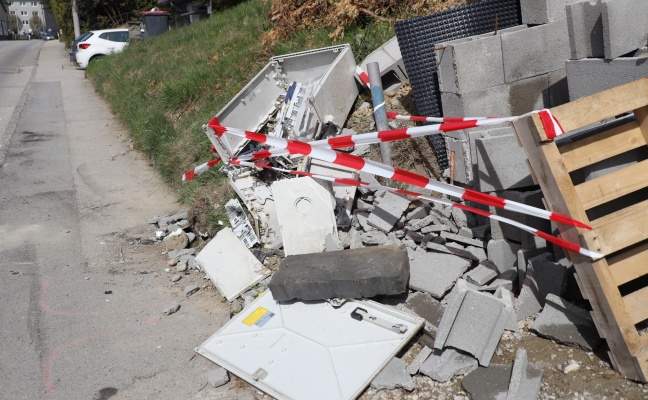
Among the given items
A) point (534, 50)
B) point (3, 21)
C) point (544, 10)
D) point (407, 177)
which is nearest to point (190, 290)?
point (407, 177)

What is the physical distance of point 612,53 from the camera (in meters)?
5.05

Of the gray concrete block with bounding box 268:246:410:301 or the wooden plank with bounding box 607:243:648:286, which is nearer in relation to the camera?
the wooden plank with bounding box 607:243:648:286

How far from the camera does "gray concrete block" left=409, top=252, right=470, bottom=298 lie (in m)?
4.86

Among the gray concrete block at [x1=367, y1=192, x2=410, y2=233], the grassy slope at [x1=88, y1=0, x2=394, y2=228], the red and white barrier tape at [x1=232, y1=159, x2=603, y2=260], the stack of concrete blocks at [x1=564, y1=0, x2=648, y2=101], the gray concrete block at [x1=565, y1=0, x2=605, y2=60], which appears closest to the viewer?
the red and white barrier tape at [x1=232, y1=159, x2=603, y2=260]

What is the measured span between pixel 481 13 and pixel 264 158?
9.86 feet

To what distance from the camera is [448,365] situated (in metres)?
4.09

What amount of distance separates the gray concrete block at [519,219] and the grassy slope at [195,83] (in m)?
3.20

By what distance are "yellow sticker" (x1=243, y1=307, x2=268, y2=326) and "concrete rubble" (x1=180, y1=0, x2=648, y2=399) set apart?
7.5 inches

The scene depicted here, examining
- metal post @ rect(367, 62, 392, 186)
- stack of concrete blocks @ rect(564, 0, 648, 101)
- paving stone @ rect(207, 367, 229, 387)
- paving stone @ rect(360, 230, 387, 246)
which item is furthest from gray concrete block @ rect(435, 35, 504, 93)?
paving stone @ rect(207, 367, 229, 387)

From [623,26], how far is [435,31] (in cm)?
229

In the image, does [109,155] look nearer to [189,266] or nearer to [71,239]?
[71,239]

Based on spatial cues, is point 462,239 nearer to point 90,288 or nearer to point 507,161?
point 507,161

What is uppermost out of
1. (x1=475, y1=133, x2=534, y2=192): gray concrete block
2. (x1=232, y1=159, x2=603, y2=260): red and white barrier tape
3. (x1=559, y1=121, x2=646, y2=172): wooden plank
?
(x1=559, y1=121, x2=646, y2=172): wooden plank

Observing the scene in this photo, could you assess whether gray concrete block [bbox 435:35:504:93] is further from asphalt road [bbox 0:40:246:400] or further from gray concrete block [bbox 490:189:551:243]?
asphalt road [bbox 0:40:246:400]
